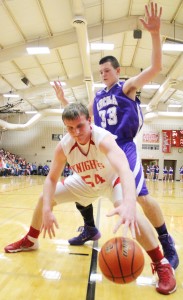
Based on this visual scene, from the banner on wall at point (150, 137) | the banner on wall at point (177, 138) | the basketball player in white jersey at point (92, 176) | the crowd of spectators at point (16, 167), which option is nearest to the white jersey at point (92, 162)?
the basketball player in white jersey at point (92, 176)

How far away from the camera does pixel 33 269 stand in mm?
2482

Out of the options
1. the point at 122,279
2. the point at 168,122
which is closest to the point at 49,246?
the point at 122,279

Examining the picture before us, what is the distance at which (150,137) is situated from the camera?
25.7 metres

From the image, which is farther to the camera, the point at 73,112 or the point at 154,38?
the point at 154,38

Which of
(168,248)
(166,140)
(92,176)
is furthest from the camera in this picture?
(166,140)

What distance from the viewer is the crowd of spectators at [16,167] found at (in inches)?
787

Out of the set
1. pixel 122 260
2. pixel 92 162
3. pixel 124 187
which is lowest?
pixel 122 260

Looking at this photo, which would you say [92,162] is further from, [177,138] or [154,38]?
[177,138]

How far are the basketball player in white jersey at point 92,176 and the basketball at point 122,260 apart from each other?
0.13m

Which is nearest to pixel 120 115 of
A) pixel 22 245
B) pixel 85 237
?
pixel 85 237

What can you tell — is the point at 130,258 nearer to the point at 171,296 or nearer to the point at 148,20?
the point at 171,296

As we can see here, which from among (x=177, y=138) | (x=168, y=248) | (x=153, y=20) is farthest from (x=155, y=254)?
(x=177, y=138)

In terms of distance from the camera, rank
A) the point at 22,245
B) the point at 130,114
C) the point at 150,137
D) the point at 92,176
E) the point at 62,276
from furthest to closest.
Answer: the point at 150,137, the point at 22,245, the point at 130,114, the point at 92,176, the point at 62,276

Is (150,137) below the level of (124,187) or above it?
above
